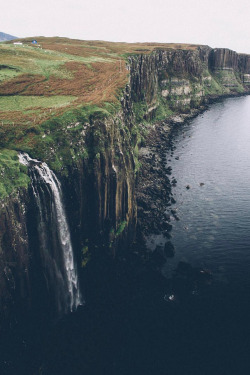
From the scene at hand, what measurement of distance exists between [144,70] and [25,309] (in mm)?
99196

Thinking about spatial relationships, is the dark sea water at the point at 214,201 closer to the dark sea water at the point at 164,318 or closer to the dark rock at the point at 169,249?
the dark sea water at the point at 164,318

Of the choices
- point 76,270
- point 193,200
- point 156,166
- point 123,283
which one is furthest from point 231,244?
point 156,166

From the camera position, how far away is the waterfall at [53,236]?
29.7m

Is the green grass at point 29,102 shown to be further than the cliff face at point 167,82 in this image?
No

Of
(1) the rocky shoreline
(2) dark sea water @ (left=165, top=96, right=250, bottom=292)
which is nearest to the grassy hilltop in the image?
(1) the rocky shoreline

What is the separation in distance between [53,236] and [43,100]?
87.1ft

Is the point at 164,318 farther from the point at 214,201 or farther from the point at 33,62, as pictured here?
the point at 33,62

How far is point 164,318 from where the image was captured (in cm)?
3494

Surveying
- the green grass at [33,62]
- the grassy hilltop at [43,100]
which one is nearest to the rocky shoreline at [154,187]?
the grassy hilltop at [43,100]

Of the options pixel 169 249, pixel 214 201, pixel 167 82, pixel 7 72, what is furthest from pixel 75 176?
pixel 167 82

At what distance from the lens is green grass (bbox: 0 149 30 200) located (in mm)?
26312

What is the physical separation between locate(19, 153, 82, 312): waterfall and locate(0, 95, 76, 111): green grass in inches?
559

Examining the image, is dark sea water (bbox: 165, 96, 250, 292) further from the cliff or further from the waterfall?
the waterfall

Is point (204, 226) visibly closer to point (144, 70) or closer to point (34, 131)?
point (34, 131)
